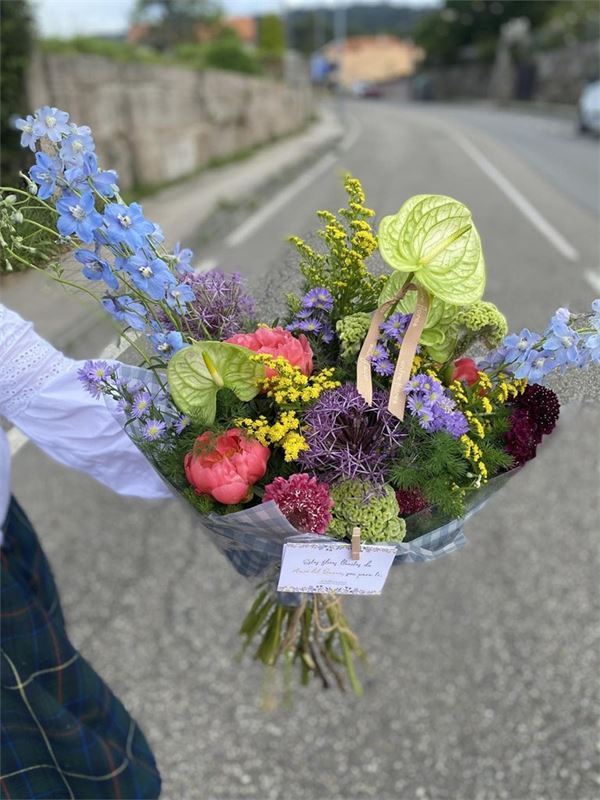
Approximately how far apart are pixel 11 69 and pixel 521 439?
708 cm

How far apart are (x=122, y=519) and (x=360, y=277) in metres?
2.24

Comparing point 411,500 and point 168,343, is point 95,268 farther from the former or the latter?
point 411,500

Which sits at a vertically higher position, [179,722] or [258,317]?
[258,317]

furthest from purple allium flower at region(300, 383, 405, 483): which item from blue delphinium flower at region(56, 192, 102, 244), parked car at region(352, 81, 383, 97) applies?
parked car at region(352, 81, 383, 97)

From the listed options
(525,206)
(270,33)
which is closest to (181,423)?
(525,206)

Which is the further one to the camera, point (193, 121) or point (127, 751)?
point (193, 121)

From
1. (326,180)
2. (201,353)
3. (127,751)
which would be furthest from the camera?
(326,180)

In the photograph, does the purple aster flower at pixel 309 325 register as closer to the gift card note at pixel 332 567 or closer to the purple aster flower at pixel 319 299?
the purple aster flower at pixel 319 299

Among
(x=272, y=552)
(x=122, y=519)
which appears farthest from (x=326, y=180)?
(x=272, y=552)

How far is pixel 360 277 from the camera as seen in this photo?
3.13ft

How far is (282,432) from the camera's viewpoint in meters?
0.84

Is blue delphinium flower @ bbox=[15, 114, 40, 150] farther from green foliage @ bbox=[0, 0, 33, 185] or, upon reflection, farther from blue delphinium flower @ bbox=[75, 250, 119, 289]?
green foliage @ bbox=[0, 0, 33, 185]

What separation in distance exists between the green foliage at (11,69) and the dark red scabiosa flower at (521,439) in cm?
631

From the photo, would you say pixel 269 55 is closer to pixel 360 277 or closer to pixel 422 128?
pixel 422 128
